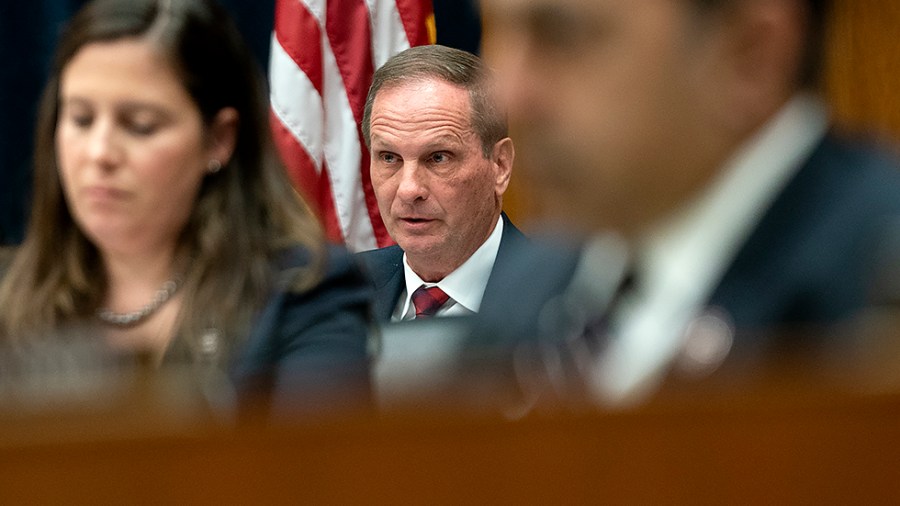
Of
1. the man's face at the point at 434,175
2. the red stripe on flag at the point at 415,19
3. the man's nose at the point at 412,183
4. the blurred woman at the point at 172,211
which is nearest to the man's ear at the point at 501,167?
the man's face at the point at 434,175

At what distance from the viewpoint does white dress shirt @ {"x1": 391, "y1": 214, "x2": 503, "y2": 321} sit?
66.5 inches

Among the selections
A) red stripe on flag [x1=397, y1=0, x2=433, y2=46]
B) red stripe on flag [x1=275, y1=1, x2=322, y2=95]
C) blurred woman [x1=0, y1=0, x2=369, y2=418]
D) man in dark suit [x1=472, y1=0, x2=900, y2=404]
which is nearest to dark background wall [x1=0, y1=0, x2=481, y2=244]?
red stripe on flag [x1=275, y1=1, x2=322, y2=95]

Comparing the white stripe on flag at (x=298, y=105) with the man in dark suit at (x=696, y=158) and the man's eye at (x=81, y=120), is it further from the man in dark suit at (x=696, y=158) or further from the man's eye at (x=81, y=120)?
the man in dark suit at (x=696, y=158)

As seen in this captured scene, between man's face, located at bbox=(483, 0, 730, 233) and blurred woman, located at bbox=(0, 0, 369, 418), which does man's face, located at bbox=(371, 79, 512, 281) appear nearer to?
blurred woman, located at bbox=(0, 0, 369, 418)

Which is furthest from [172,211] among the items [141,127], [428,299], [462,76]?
[462,76]

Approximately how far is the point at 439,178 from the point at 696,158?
985 mm

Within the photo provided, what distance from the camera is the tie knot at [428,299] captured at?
5.52 feet

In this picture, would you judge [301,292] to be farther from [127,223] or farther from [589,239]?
[589,239]

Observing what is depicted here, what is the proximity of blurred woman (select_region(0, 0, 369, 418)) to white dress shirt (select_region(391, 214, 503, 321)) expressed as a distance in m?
0.18

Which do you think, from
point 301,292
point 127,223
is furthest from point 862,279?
point 127,223

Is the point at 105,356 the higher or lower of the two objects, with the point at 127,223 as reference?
lower

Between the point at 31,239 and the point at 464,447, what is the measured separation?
1208 mm

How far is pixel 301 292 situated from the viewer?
4.83 feet

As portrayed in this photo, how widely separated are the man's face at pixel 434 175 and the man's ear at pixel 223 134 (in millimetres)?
304
